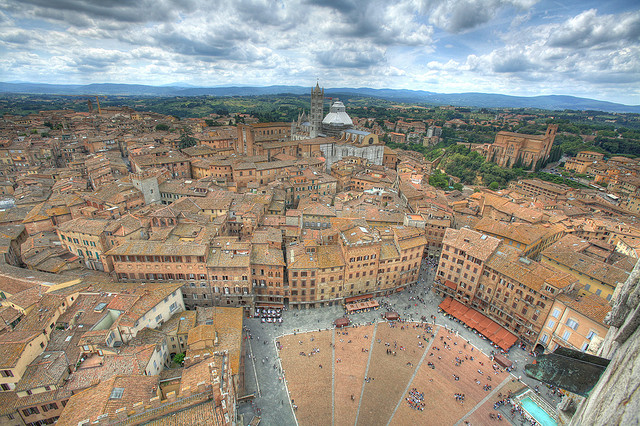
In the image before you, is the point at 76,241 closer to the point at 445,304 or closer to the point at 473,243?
the point at 445,304

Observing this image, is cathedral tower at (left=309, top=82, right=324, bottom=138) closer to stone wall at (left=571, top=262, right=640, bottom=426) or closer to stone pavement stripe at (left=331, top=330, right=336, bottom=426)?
stone pavement stripe at (left=331, top=330, right=336, bottom=426)

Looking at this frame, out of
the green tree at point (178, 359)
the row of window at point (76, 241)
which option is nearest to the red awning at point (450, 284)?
the green tree at point (178, 359)

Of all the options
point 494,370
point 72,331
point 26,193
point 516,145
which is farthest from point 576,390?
point 516,145

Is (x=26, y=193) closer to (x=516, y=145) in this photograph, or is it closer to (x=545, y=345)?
(x=545, y=345)

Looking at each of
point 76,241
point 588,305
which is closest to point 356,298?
point 588,305

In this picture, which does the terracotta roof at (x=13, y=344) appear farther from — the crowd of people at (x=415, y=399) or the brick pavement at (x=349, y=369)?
the crowd of people at (x=415, y=399)

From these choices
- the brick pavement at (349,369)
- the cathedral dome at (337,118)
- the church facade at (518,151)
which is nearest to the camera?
the brick pavement at (349,369)
